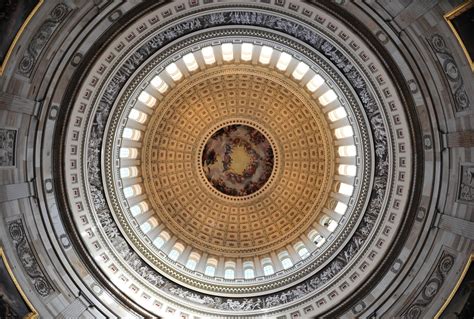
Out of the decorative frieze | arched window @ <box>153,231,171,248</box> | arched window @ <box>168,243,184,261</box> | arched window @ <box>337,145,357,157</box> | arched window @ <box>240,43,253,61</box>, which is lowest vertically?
arched window @ <box>168,243,184,261</box>

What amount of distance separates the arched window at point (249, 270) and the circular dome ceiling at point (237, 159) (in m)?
0.12

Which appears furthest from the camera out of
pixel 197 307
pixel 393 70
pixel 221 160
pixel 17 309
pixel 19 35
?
pixel 221 160

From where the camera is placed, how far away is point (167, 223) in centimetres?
2652

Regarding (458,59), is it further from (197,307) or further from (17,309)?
(17,309)

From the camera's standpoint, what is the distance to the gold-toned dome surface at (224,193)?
84.1 feet

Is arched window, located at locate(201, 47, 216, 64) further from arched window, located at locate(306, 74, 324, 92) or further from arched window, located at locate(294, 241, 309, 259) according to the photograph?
arched window, located at locate(294, 241, 309, 259)

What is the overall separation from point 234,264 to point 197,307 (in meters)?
5.24

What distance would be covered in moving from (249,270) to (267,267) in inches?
42.8

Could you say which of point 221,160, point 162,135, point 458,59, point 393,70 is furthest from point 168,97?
point 458,59

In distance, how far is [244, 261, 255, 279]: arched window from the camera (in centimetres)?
2406

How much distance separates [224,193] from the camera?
28047 mm

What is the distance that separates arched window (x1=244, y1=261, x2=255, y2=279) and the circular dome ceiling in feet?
0.38

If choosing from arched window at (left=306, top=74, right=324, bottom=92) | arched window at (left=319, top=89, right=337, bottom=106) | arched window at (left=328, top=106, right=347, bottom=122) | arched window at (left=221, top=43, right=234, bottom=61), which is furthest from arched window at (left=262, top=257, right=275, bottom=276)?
arched window at (left=221, top=43, right=234, bottom=61)

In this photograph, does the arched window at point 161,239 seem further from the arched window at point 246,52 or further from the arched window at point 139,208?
the arched window at point 246,52
